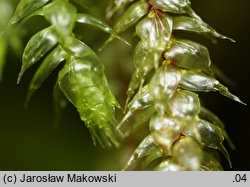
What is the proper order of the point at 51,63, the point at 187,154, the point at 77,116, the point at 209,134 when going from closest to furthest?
the point at 187,154
the point at 209,134
the point at 51,63
the point at 77,116

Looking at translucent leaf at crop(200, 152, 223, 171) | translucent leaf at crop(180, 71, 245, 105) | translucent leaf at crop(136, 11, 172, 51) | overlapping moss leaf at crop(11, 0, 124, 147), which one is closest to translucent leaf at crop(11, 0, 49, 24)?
overlapping moss leaf at crop(11, 0, 124, 147)

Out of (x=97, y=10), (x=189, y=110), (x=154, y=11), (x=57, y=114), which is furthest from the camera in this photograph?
(x=57, y=114)

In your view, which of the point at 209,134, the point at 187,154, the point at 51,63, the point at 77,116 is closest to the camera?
the point at 187,154

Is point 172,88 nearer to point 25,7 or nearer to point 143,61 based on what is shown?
point 143,61

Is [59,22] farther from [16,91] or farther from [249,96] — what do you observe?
[249,96]

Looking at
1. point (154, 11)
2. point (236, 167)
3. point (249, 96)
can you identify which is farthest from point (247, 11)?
point (154, 11)

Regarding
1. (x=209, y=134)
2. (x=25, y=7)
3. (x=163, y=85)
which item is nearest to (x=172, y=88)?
(x=163, y=85)
